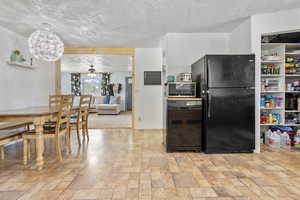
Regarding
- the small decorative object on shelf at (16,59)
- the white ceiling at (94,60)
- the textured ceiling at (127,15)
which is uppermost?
the white ceiling at (94,60)

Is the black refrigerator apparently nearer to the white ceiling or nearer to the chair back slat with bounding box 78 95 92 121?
the chair back slat with bounding box 78 95 92 121

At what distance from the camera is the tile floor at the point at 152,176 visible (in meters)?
1.56

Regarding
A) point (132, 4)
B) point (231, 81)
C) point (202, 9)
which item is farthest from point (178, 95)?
point (132, 4)

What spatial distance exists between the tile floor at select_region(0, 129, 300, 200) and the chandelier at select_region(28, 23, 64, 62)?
1.61 metres

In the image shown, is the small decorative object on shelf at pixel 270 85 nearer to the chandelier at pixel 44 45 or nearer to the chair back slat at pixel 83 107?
the chair back slat at pixel 83 107

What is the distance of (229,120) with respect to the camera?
2.60 m

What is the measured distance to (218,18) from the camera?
2836 millimetres

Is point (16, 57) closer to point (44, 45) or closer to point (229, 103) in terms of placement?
point (44, 45)

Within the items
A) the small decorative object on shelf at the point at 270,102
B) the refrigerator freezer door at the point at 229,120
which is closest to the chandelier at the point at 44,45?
the refrigerator freezer door at the point at 229,120

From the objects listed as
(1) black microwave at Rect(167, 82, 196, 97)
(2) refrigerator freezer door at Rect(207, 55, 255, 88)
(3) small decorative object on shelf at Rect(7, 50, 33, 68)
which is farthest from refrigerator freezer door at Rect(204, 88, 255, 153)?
(3) small decorative object on shelf at Rect(7, 50, 33, 68)

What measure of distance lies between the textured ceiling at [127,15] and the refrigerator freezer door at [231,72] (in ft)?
2.53

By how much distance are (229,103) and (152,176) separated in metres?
1.67

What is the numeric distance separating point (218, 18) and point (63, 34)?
3.16 metres

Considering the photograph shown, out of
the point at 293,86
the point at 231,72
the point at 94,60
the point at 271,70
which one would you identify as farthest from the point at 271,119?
the point at 94,60
